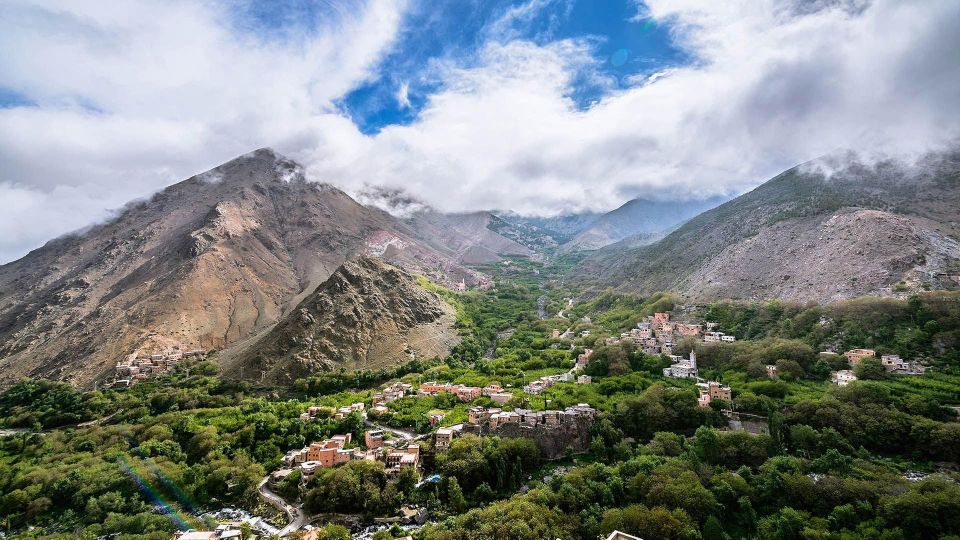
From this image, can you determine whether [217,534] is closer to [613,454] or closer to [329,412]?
[329,412]

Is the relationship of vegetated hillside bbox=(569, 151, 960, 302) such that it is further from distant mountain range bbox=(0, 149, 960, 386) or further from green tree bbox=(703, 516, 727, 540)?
green tree bbox=(703, 516, 727, 540)

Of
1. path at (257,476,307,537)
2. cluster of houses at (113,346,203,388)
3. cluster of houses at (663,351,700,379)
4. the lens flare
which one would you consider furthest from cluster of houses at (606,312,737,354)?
cluster of houses at (113,346,203,388)

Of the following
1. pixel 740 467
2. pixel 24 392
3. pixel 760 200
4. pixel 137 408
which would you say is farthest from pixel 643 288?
pixel 24 392

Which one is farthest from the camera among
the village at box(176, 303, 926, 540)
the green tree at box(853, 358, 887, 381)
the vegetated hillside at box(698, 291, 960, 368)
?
the vegetated hillside at box(698, 291, 960, 368)

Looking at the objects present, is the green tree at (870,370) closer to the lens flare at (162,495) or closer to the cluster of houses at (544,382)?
the cluster of houses at (544,382)

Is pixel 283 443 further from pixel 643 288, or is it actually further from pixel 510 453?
pixel 643 288

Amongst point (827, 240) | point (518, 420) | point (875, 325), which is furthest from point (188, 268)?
point (827, 240)
